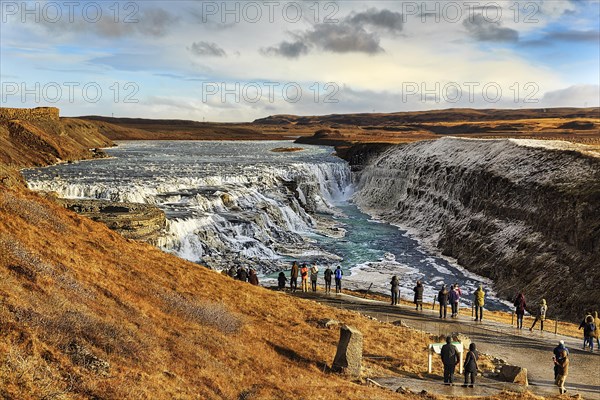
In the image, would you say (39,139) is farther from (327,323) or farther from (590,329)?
(590,329)

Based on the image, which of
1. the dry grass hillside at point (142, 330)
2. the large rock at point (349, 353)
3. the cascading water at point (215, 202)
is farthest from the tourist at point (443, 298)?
the cascading water at point (215, 202)

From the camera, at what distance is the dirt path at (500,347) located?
47.5 ft

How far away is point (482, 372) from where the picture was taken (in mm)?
15664

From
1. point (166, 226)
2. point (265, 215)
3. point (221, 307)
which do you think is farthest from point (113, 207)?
point (221, 307)

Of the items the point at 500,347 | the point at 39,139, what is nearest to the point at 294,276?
the point at 500,347

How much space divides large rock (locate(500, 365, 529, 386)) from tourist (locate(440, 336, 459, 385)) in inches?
64.6

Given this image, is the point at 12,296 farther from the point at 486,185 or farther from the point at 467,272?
the point at 486,185

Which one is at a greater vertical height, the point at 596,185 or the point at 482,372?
the point at 596,185

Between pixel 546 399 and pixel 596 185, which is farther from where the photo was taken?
pixel 596 185

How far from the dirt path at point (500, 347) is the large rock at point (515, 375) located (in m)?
0.32

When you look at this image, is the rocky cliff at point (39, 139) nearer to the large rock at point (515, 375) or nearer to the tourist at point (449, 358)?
the tourist at point (449, 358)

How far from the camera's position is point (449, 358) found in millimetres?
14086

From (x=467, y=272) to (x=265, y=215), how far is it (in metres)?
15.8

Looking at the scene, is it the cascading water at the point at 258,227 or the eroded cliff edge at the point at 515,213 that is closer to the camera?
the eroded cliff edge at the point at 515,213
